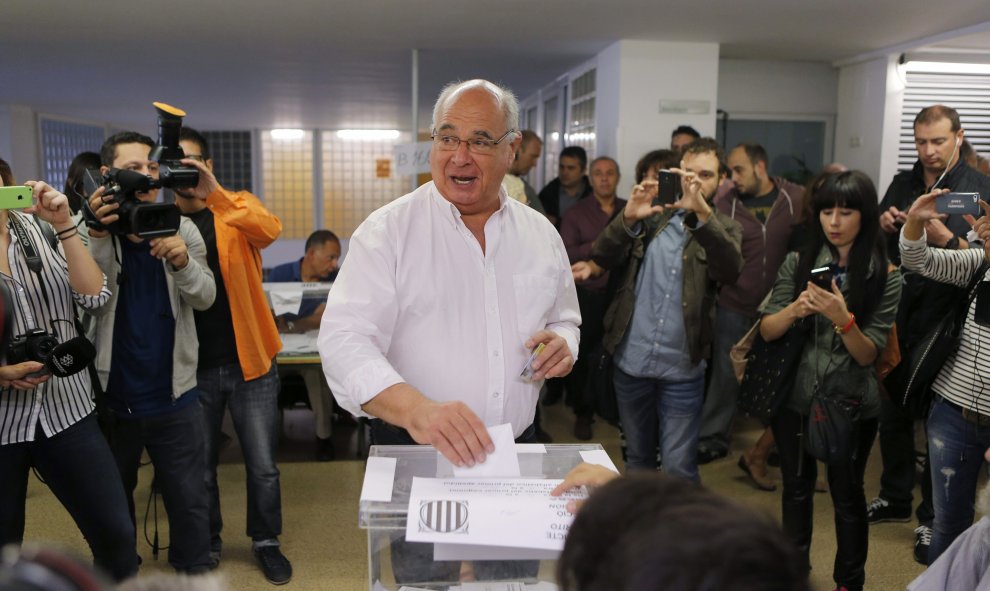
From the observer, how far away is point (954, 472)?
237cm

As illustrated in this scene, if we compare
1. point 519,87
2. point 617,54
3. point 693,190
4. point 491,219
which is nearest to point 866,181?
Answer: point 693,190

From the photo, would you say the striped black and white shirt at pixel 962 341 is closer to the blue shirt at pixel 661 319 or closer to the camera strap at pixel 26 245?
the blue shirt at pixel 661 319

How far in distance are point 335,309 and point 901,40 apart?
5220 mm

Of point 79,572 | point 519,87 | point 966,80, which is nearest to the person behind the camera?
point 79,572

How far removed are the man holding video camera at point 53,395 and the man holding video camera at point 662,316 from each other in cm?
177

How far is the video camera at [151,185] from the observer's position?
87.0 inches

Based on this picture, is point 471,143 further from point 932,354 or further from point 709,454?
point 709,454

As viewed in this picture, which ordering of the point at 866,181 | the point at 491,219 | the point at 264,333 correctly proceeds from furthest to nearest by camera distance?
the point at 264,333
the point at 866,181
the point at 491,219

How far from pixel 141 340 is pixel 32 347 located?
0.51 m

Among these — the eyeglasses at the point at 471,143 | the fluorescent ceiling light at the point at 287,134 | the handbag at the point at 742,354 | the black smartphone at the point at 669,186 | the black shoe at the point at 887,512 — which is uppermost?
the fluorescent ceiling light at the point at 287,134

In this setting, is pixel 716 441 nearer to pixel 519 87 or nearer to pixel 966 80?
pixel 966 80

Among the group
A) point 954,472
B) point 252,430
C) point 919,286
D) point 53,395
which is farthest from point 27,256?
point 919,286

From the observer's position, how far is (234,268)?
2.70m

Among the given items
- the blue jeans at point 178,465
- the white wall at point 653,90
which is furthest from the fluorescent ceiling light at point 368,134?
the blue jeans at point 178,465
